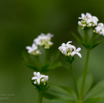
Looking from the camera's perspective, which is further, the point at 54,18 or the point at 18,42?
the point at 54,18

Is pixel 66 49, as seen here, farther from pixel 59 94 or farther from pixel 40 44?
pixel 40 44

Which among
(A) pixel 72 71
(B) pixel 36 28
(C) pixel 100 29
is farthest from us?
(B) pixel 36 28

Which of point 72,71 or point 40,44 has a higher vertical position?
point 40,44

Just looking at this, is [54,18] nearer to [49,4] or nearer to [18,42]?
[49,4]

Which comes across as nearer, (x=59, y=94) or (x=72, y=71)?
(x=72, y=71)

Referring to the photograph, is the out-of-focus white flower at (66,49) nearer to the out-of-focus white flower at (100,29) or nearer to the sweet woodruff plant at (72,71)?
the sweet woodruff plant at (72,71)

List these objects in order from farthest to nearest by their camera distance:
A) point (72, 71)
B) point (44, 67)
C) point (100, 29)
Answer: point (44, 67) → point (100, 29) → point (72, 71)

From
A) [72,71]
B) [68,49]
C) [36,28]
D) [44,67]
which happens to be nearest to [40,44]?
[44,67]

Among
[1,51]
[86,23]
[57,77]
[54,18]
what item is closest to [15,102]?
[57,77]
